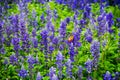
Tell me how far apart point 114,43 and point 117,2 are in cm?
332

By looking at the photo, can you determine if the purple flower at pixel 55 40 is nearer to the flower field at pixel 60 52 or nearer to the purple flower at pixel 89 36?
the flower field at pixel 60 52

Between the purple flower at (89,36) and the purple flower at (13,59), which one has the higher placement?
the purple flower at (89,36)

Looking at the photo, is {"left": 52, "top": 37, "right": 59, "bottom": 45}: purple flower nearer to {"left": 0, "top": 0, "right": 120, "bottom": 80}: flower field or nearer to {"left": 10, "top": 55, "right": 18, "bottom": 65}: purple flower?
{"left": 0, "top": 0, "right": 120, "bottom": 80}: flower field

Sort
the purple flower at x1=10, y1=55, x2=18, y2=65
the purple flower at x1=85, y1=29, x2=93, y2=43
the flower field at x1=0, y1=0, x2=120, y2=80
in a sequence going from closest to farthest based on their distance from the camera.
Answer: the flower field at x1=0, y1=0, x2=120, y2=80 → the purple flower at x1=10, y1=55, x2=18, y2=65 → the purple flower at x1=85, y1=29, x2=93, y2=43

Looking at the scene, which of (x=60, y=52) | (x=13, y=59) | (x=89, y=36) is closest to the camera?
(x=60, y=52)

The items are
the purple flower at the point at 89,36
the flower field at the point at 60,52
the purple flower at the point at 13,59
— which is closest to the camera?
the flower field at the point at 60,52

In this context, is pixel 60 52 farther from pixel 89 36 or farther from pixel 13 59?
pixel 89 36

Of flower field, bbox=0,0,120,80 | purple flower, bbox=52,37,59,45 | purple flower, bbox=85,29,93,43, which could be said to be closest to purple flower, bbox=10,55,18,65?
flower field, bbox=0,0,120,80

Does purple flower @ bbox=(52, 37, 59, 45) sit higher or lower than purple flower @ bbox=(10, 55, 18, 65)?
higher

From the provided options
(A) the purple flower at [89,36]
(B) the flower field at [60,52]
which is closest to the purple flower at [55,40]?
(B) the flower field at [60,52]

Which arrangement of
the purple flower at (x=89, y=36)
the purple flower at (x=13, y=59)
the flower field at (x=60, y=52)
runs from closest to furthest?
the flower field at (x=60, y=52), the purple flower at (x=13, y=59), the purple flower at (x=89, y=36)

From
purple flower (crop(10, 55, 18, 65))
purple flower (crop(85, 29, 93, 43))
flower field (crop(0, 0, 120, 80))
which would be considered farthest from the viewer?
purple flower (crop(85, 29, 93, 43))

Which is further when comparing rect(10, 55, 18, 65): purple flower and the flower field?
rect(10, 55, 18, 65): purple flower

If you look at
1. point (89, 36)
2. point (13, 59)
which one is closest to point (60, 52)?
point (13, 59)
